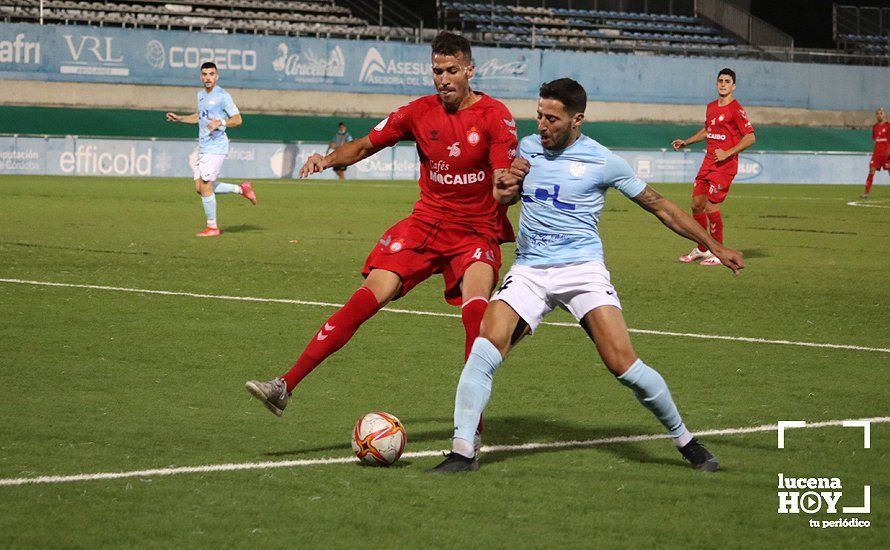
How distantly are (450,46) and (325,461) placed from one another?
2130mm

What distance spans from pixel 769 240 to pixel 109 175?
20424mm

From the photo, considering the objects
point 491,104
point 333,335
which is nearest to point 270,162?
point 491,104

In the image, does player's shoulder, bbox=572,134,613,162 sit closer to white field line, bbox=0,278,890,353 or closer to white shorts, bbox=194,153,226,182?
white field line, bbox=0,278,890,353

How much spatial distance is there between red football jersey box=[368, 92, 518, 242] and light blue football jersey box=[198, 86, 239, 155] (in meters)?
11.9

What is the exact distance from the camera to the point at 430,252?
693cm

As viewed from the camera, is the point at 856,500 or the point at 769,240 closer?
the point at 856,500

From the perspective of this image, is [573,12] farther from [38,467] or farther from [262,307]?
[38,467]

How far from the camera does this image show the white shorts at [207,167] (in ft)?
61.1

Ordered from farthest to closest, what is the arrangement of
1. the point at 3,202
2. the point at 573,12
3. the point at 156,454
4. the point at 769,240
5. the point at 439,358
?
the point at 573,12 < the point at 3,202 < the point at 769,240 < the point at 439,358 < the point at 156,454

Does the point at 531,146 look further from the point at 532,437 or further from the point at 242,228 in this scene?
the point at 242,228

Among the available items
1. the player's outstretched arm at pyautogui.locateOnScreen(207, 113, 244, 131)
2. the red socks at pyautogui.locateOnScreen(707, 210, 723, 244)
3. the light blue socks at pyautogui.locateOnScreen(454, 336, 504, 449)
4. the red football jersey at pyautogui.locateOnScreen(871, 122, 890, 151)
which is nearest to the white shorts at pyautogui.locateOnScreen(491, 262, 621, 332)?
the light blue socks at pyautogui.locateOnScreen(454, 336, 504, 449)

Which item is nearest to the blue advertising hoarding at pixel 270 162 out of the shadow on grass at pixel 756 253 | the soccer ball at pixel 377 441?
the shadow on grass at pixel 756 253

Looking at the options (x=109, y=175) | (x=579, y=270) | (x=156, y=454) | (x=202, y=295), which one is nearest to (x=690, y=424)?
(x=579, y=270)

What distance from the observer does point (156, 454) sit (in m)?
6.07
